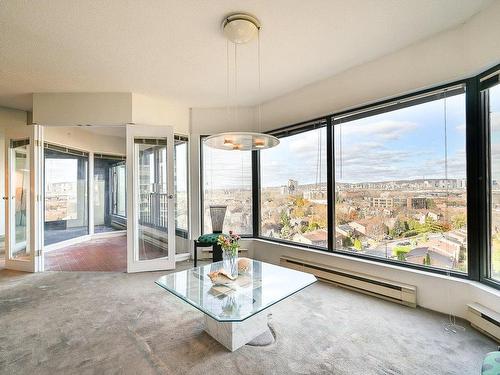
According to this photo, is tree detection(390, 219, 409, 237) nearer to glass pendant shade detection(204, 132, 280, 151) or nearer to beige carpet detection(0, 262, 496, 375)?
beige carpet detection(0, 262, 496, 375)

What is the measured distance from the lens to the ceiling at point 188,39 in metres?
1.98

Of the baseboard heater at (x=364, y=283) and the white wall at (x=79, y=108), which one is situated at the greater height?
the white wall at (x=79, y=108)

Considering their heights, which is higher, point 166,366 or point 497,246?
point 497,246

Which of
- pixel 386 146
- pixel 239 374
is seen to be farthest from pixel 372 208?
pixel 239 374

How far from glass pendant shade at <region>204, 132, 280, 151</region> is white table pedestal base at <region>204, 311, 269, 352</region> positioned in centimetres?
152

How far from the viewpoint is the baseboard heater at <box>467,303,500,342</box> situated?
1.91m

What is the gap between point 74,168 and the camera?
5.80 metres

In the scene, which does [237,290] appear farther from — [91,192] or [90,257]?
[91,192]

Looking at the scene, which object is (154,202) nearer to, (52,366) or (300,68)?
(52,366)

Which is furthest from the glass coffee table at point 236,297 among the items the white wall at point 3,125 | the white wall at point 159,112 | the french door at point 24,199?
the white wall at point 3,125

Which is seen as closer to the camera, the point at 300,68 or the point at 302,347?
the point at 302,347

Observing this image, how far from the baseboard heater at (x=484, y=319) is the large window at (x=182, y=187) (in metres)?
3.89

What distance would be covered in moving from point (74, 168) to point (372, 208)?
6.57 meters

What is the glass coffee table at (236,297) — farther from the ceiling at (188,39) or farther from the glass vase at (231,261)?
the ceiling at (188,39)
